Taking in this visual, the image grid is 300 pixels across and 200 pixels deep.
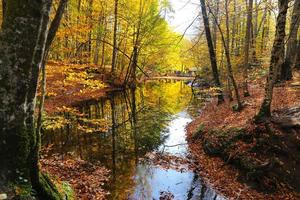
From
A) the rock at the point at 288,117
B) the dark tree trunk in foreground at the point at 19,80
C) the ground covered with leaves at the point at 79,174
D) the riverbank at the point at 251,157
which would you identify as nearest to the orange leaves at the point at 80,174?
the ground covered with leaves at the point at 79,174

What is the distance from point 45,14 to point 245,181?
831 centimetres

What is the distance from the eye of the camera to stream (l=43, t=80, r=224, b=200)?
9.65m

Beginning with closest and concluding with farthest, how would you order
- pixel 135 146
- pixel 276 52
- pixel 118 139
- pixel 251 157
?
1. pixel 251 157
2. pixel 276 52
3. pixel 135 146
4. pixel 118 139

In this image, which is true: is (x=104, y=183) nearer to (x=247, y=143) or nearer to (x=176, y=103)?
(x=247, y=143)

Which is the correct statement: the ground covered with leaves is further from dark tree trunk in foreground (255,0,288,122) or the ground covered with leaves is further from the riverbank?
dark tree trunk in foreground (255,0,288,122)

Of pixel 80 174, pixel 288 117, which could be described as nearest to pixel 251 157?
pixel 288 117

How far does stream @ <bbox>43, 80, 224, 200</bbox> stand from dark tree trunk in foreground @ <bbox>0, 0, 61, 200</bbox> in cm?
461

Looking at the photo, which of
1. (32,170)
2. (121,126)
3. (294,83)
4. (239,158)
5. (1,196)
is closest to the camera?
(1,196)

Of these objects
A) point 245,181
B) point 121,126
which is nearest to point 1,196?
point 245,181

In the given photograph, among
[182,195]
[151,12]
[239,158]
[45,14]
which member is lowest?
[182,195]

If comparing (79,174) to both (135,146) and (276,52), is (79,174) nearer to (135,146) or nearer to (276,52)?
(135,146)

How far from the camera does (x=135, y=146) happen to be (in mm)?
14109

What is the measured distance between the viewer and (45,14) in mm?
4426

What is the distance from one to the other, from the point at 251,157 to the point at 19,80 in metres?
8.46
